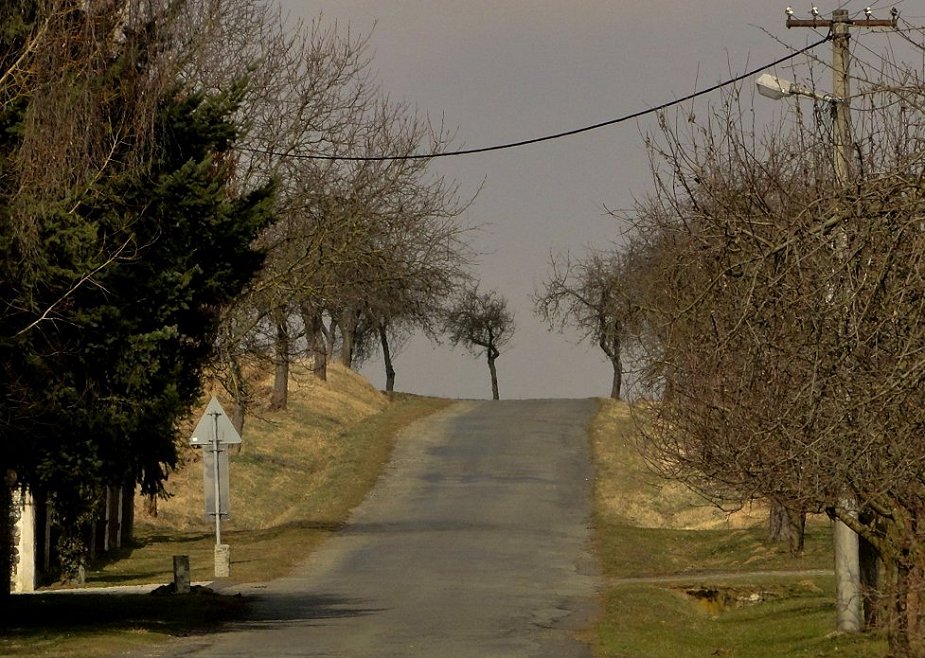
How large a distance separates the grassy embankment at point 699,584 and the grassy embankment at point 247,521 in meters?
5.57

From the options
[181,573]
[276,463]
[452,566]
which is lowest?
[452,566]

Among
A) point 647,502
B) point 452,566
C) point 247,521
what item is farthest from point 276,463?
point 452,566

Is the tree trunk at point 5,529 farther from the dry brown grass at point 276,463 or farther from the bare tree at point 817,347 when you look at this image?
the dry brown grass at point 276,463

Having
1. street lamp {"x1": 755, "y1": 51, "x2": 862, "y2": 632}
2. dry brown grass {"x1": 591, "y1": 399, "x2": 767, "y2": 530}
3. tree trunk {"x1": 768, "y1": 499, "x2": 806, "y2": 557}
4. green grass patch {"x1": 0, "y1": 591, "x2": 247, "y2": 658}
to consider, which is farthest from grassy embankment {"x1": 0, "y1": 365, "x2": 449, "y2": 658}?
tree trunk {"x1": 768, "y1": 499, "x2": 806, "y2": 557}

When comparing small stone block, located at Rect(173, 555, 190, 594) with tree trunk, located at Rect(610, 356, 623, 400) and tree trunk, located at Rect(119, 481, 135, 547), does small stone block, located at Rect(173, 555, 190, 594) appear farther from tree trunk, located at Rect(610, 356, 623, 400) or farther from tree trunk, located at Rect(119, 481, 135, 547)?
tree trunk, located at Rect(610, 356, 623, 400)

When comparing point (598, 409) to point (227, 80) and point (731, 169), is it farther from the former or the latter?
point (731, 169)

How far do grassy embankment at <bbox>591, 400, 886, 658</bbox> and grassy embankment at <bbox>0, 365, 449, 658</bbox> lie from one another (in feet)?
18.3

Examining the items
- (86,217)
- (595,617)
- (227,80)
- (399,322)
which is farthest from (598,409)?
(86,217)

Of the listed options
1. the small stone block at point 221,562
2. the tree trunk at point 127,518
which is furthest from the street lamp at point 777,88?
the tree trunk at point 127,518

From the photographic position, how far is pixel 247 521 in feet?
137

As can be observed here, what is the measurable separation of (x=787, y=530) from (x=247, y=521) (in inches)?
587

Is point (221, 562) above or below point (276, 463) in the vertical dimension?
below

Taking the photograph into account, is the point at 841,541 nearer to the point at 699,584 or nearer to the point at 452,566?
the point at 699,584

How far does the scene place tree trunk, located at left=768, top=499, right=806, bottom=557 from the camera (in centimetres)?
3094
